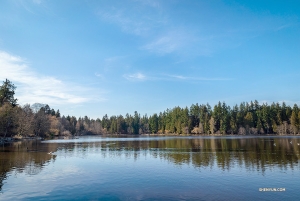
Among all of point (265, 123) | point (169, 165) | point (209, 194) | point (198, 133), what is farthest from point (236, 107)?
point (209, 194)

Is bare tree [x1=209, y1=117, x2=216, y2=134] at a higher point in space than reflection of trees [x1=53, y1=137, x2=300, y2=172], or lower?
higher

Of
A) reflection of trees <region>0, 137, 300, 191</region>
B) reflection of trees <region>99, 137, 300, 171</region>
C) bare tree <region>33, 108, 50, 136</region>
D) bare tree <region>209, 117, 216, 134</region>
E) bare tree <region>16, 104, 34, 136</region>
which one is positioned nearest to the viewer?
reflection of trees <region>0, 137, 300, 191</region>

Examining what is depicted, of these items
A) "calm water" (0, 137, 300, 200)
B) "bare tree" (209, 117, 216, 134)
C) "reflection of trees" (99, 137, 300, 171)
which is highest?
"bare tree" (209, 117, 216, 134)

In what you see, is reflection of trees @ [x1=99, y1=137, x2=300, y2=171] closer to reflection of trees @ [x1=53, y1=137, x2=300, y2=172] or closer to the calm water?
reflection of trees @ [x1=53, y1=137, x2=300, y2=172]

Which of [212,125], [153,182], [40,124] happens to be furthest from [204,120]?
[153,182]

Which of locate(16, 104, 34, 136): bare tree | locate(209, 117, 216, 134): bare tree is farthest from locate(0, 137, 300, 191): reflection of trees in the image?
locate(209, 117, 216, 134): bare tree

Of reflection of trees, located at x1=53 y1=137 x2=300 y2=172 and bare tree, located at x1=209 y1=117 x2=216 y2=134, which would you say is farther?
bare tree, located at x1=209 y1=117 x2=216 y2=134

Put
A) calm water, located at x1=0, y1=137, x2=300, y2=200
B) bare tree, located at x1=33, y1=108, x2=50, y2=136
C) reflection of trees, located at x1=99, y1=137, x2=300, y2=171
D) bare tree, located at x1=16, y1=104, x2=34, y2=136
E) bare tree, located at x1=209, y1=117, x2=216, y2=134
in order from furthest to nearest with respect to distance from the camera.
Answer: bare tree, located at x1=209, y1=117, x2=216, y2=134
bare tree, located at x1=33, y1=108, x2=50, y2=136
bare tree, located at x1=16, y1=104, x2=34, y2=136
reflection of trees, located at x1=99, y1=137, x2=300, y2=171
calm water, located at x1=0, y1=137, x2=300, y2=200

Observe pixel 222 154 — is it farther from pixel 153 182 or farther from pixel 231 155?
pixel 153 182

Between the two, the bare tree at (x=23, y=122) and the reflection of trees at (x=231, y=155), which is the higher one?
the bare tree at (x=23, y=122)

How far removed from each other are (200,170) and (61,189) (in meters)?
16.6

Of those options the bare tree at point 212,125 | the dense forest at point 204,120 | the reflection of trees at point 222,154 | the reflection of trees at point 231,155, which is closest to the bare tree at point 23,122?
the dense forest at point 204,120

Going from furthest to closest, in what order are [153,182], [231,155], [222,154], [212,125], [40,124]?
[212,125], [40,124], [222,154], [231,155], [153,182]

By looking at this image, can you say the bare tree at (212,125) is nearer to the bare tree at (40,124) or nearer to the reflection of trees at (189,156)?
the reflection of trees at (189,156)
